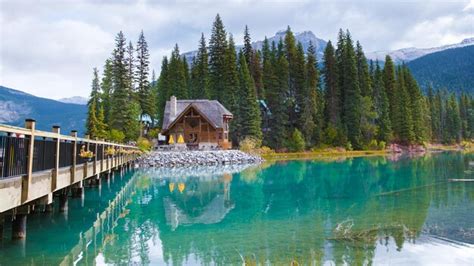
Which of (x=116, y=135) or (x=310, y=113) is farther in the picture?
(x=310, y=113)

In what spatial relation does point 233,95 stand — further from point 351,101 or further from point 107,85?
point 351,101

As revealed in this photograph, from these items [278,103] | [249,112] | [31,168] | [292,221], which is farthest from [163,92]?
[31,168]

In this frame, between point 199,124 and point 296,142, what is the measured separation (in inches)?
524

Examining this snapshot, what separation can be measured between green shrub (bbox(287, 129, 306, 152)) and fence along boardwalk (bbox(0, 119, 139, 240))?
4003 centimetres

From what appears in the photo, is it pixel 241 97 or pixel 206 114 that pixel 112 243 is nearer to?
A: pixel 206 114

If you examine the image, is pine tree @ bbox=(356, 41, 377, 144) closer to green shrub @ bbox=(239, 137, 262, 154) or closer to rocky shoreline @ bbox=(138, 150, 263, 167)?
green shrub @ bbox=(239, 137, 262, 154)

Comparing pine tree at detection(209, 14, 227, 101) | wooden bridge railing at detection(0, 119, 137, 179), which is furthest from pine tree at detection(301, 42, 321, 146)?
wooden bridge railing at detection(0, 119, 137, 179)

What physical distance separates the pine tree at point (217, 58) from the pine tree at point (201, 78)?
0.66 m

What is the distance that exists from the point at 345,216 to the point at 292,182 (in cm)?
1052

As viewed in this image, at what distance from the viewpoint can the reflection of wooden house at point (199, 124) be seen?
148ft

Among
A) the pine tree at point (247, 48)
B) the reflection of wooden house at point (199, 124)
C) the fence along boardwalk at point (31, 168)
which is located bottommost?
the fence along boardwalk at point (31, 168)

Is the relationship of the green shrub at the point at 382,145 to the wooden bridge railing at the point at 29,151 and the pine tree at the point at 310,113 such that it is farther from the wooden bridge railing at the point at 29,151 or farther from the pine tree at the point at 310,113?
the wooden bridge railing at the point at 29,151

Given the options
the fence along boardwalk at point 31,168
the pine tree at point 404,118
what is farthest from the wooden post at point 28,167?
→ the pine tree at point 404,118

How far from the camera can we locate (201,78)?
55.4 meters
